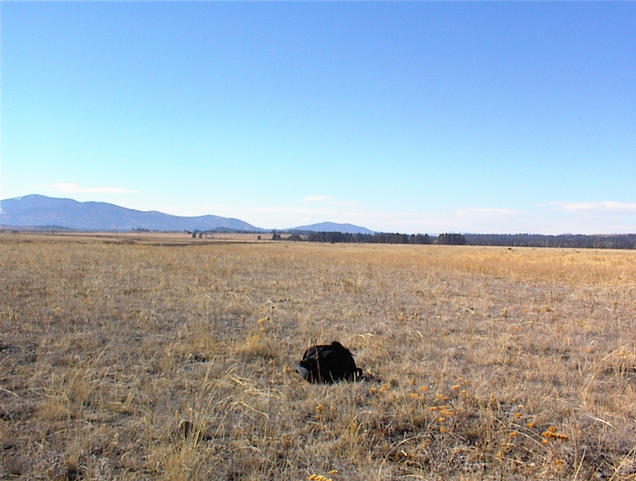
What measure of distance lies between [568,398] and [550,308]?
6844mm

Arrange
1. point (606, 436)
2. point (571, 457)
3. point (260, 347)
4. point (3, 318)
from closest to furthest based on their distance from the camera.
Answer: point (571, 457) < point (606, 436) < point (260, 347) < point (3, 318)

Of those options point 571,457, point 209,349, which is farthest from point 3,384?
point 571,457

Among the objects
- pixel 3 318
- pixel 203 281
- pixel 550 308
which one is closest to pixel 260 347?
pixel 3 318

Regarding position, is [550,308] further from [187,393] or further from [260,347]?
[187,393]

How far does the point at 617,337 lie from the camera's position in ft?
26.3

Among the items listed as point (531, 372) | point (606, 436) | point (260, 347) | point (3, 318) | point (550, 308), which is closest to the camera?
point (606, 436)

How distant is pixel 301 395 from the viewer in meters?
4.73

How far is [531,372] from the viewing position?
5.59 meters

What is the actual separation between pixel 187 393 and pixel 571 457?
3.73 m

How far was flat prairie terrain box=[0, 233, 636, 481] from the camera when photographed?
132 inches

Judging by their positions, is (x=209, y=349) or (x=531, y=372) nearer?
(x=531, y=372)

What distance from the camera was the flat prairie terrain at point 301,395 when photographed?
11.0ft

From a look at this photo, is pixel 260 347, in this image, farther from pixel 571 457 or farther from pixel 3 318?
pixel 3 318

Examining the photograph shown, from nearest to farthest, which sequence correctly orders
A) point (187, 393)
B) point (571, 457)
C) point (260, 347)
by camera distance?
point (571, 457), point (187, 393), point (260, 347)
